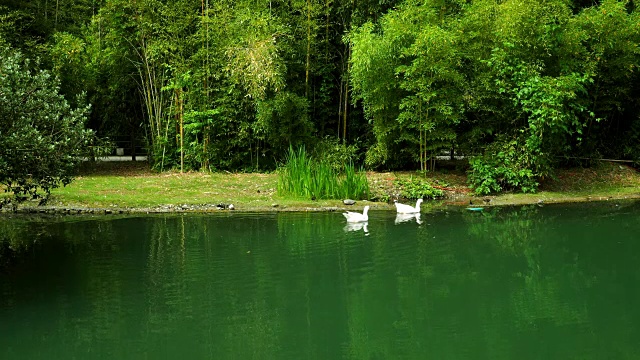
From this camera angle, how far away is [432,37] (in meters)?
14.5

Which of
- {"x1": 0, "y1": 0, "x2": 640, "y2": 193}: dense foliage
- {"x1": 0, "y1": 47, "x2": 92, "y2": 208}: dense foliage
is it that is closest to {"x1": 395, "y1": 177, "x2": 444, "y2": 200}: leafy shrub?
{"x1": 0, "y1": 0, "x2": 640, "y2": 193}: dense foliage

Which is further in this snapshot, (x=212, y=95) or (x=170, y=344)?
(x=212, y=95)

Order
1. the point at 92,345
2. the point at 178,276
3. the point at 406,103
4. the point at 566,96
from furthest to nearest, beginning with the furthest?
the point at 406,103
the point at 566,96
the point at 178,276
the point at 92,345

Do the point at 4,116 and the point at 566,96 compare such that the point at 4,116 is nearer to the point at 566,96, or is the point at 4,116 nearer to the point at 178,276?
the point at 178,276

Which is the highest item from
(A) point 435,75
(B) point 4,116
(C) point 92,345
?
(A) point 435,75

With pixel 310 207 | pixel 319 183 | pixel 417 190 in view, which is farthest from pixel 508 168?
pixel 310 207

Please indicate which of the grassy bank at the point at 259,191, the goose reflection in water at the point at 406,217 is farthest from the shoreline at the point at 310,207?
the goose reflection in water at the point at 406,217

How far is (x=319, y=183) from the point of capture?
559 inches

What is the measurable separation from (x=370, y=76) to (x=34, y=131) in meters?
9.65

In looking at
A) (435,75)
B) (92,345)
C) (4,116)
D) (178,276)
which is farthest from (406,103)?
(92,345)

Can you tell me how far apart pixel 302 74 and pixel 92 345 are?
43.0ft

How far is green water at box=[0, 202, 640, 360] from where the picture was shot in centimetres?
605

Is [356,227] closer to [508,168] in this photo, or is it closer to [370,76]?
[508,168]

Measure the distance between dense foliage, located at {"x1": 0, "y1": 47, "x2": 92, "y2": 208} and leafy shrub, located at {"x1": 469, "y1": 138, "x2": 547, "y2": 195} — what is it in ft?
31.5
